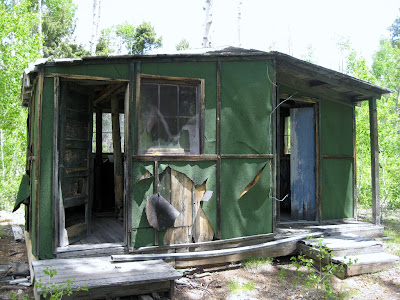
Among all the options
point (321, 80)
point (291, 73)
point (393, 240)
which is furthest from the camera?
point (393, 240)

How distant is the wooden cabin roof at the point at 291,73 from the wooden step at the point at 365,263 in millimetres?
3244

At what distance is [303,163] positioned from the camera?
7066 millimetres

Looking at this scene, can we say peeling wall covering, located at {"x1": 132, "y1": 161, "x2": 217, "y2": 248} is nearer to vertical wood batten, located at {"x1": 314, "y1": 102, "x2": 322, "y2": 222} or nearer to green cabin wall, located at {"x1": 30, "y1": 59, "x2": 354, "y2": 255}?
green cabin wall, located at {"x1": 30, "y1": 59, "x2": 354, "y2": 255}

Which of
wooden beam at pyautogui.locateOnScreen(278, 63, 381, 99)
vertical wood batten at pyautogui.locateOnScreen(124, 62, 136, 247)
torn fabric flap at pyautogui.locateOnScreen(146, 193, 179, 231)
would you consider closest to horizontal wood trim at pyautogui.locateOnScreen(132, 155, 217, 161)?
vertical wood batten at pyautogui.locateOnScreen(124, 62, 136, 247)

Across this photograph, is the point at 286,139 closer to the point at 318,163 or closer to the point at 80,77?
the point at 318,163

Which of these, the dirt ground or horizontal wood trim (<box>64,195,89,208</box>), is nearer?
the dirt ground

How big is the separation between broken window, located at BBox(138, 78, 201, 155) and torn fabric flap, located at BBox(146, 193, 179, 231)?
71 centimetres

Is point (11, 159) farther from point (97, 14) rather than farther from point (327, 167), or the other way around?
point (327, 167)

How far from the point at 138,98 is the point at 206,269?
284 centimetres

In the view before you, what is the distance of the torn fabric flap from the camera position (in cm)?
479

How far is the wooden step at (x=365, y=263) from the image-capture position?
198 inches

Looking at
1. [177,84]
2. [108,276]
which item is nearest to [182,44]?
[177,84]

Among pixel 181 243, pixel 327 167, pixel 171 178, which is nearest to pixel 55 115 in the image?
pixel 171 178

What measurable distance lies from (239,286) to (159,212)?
153cm
